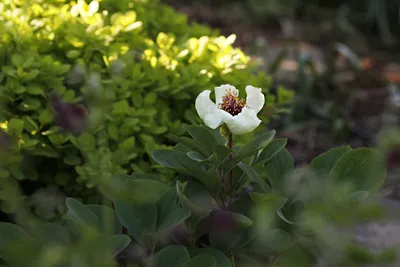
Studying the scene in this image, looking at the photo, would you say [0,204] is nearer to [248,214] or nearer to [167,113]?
[167,113]

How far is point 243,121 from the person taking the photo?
4.57 feet

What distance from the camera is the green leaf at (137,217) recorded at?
141 cm

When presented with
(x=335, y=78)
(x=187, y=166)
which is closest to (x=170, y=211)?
(x=187, y=166)

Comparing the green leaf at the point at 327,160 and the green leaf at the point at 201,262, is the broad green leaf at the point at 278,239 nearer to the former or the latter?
the green leaf at the point at 201,262

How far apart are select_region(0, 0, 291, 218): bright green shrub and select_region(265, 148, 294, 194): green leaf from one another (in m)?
0.48

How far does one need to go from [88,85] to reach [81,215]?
20.9 inches

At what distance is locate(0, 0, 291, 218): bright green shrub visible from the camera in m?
1.91

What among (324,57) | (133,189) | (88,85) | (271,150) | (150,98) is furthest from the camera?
(324,57)

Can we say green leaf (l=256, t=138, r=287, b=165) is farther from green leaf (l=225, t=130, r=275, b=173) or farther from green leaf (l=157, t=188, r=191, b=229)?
green leaf (l=157, t=188, r=191, b=229)

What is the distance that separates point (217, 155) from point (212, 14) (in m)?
5.06

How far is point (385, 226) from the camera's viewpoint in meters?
3.26

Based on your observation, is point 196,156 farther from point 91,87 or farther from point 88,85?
point 88,85

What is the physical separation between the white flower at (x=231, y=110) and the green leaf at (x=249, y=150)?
0.22 feet

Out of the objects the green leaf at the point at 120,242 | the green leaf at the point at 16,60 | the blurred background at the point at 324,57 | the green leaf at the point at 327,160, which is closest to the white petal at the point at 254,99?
the green leaf at the point at 327,160
